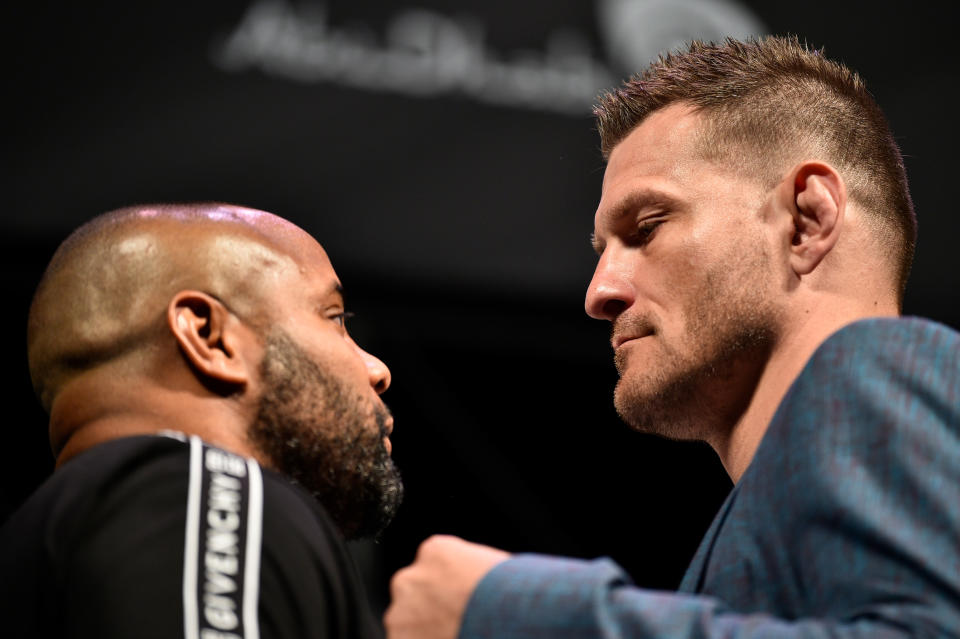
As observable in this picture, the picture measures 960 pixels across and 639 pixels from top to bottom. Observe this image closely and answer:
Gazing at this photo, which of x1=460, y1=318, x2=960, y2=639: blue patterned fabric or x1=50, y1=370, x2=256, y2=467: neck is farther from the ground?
x1=460, y1=318, x2=960, y2=639: blue patterned fabric

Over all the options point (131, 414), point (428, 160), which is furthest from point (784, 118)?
point (428, 160)

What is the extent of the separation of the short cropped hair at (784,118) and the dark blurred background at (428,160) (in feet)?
5.82

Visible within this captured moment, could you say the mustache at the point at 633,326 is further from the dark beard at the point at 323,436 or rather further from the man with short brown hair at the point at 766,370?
the dark beard at the point at 323,436

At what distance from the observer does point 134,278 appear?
1.63 meters

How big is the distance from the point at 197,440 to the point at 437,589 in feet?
1.18

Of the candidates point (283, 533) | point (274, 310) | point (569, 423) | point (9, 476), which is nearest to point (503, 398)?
point (569, 423)

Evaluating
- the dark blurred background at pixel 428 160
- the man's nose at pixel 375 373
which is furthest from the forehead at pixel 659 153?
the dark blurred background at pixel 428 160

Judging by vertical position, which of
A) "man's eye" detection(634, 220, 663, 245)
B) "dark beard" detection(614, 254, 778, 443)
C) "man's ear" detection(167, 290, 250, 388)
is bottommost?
"man's ear" detection(167, 290, 250, 388)

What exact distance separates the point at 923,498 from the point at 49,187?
2.83 m

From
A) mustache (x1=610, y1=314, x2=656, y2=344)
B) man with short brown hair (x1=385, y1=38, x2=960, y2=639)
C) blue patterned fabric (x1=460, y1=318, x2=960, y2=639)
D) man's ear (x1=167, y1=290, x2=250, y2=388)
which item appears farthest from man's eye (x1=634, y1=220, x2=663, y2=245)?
man's ear (x1=167, y1=290, x2=250, y2=388)

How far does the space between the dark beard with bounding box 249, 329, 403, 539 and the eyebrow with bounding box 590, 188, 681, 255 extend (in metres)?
0.47

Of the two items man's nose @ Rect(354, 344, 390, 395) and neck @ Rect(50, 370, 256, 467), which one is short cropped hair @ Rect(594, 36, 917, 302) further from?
neck @ Rect(50, 370, 256, 467)

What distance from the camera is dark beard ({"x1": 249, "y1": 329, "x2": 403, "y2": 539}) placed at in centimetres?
160

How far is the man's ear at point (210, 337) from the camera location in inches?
61.9
